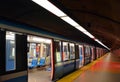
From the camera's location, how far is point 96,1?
19.5 feet

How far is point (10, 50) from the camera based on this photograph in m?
5.41

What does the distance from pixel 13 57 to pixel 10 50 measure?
7.6 inches

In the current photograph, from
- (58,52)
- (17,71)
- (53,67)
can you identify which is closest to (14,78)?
(17,71)

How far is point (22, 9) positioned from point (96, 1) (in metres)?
2.48

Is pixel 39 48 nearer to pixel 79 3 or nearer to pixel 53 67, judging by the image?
pixel 53 67

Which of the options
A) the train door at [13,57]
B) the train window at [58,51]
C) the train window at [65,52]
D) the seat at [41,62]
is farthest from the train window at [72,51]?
the train door at [13,57]

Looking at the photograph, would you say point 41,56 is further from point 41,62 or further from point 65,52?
point 65,52

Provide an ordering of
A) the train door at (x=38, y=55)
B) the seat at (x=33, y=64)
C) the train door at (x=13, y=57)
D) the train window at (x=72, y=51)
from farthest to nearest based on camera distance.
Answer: the seat at (x=33, y=64) → the train door at (x=38, y=55) → the train window at (x=72, y=51) → the train door at (x=13, y=57)

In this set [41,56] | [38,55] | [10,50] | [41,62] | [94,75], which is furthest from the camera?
[41,56]

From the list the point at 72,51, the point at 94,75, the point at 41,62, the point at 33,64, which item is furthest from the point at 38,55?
the point at 94,75

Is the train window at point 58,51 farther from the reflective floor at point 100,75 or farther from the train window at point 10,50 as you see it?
the train window at point 10,50

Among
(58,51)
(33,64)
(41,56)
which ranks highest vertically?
(58,51)

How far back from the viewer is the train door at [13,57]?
4.91 meters

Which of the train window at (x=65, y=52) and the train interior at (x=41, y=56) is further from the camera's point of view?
the train window at (x=65, y=52)
